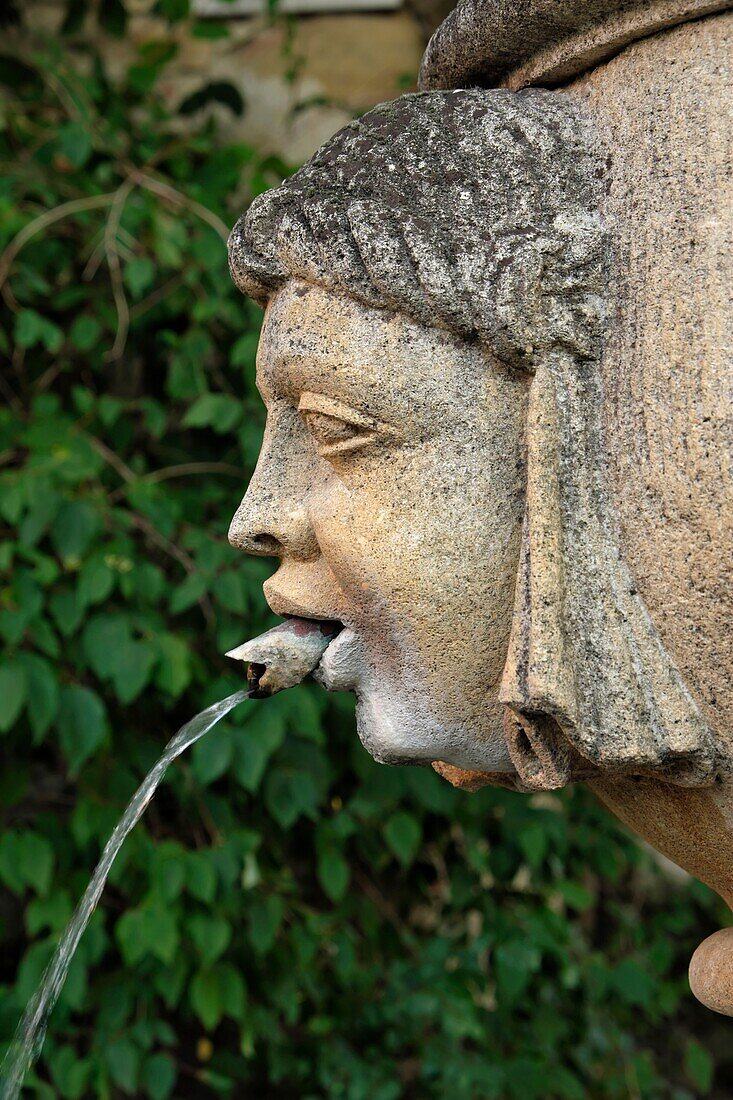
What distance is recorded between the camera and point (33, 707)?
177 cm

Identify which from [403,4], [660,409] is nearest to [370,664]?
[660,409]

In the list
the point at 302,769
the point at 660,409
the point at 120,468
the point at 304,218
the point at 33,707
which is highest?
the point at 304,218

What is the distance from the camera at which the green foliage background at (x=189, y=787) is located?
1.87m

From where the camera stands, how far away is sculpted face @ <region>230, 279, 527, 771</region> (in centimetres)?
90

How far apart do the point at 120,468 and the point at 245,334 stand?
30cm

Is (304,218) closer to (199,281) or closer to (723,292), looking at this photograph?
(723,292)

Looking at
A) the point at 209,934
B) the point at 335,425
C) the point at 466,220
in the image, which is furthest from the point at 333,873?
the point at 466,220

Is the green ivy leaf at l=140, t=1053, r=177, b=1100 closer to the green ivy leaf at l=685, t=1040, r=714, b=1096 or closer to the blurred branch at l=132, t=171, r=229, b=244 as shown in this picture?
the green ivy leaf at l=685, t=1040, r=714, b=1096

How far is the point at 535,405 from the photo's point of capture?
0.88 meters

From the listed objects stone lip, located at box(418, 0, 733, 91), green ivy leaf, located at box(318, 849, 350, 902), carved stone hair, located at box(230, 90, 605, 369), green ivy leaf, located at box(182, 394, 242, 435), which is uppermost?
stone lip, located at box(418, 0, 733, 91)

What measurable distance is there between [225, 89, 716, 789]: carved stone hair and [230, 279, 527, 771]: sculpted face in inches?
0.9

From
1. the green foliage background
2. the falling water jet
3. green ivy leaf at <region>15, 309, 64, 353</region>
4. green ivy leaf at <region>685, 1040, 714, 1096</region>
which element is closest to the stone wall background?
the green foliage background

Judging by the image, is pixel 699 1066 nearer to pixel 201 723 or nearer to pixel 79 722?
pixel 79 722

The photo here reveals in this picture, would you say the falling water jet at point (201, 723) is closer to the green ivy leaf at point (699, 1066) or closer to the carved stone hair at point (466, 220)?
the carved stone hair at point (466, 220)
